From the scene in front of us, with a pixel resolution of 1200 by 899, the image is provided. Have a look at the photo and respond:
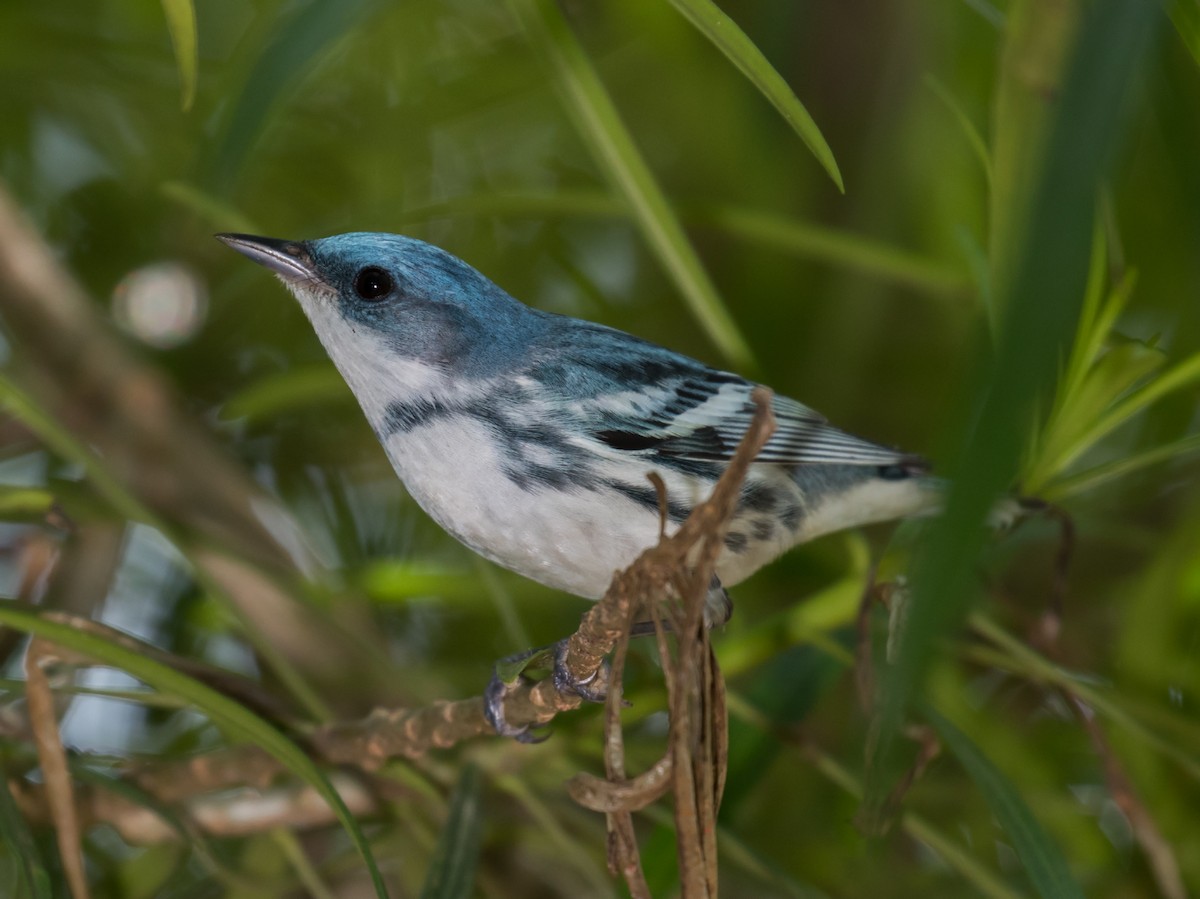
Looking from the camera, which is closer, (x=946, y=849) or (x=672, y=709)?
(x=672, y=709)

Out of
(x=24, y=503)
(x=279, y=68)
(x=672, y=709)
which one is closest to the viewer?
(x=672, y=709)

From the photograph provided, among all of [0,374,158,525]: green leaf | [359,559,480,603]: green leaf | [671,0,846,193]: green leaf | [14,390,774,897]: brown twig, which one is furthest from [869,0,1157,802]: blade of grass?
[359,559,480,603]: green leaf

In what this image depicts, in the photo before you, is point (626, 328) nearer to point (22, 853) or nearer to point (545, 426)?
point (545, 426)

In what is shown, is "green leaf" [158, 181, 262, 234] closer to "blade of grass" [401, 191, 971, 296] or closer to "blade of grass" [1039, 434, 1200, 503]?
"blade of grass" [401, 191, 971, 296]

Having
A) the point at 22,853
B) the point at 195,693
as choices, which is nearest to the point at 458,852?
the point at 195,693

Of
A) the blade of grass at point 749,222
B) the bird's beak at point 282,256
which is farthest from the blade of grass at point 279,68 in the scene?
the blade of grass at point 749,222

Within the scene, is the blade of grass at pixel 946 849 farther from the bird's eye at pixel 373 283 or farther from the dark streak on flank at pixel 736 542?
the bird's eye at pixel 373 283

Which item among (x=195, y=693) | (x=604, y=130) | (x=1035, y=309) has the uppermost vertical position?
(x=1035, y=309)
